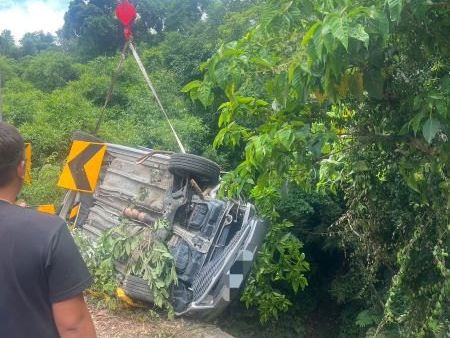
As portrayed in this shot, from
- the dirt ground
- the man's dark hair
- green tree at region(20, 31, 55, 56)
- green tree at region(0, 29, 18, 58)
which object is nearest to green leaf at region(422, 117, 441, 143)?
the man's dark hair

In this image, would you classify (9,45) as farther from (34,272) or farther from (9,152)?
(34,272)

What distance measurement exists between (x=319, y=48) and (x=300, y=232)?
742cm

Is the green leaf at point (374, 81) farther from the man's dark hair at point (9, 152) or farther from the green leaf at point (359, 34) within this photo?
the man's dark hair at point (9, 152)

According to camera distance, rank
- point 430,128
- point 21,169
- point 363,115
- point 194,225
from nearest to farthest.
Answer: point 21,169 < point 430,128 < point 363,115 < point 194,225

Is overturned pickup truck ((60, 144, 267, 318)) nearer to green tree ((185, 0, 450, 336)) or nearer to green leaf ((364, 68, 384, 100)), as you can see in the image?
green tree ((185, 0, 450, 336))

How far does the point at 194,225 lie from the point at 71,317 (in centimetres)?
454

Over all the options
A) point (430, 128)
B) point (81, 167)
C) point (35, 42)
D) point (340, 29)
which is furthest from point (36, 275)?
point (35, 42)

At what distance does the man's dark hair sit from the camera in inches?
89.0

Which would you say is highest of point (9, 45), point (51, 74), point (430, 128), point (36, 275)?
point (9, 45)

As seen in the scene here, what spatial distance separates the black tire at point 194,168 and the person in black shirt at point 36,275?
450 centimetres

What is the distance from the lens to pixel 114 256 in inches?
273

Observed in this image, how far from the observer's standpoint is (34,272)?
7.20ft

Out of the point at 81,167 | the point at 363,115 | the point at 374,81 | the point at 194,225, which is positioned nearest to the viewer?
the point at 374,81

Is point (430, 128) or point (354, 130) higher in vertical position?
point (430, 128)
